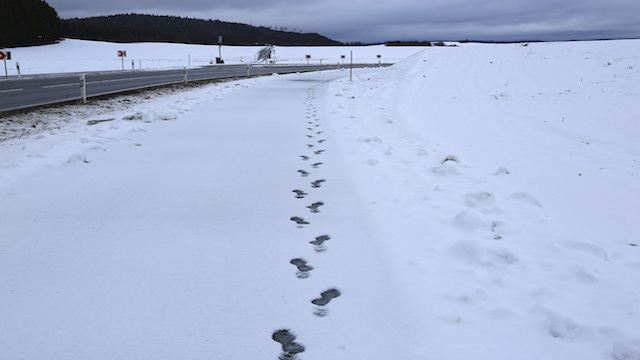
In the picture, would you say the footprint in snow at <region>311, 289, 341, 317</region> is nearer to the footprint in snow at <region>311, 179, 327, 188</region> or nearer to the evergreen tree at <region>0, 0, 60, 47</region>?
the footprint in snow at <region>311, 179, 327, 188</region>

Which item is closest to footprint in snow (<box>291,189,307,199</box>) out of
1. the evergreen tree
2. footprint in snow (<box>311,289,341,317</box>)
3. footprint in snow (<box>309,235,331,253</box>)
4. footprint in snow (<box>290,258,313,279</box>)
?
footprint in snow (<box>309,235,331,253</box>)

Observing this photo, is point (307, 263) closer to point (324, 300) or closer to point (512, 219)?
point (324, 300)

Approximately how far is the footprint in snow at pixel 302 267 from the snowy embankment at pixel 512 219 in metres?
0.60

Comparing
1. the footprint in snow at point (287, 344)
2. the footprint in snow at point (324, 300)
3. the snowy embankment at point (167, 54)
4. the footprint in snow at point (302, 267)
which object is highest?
the snowy embankment at point (167, 54)

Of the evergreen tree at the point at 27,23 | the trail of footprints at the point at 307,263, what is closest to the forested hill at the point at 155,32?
the evergreen tree at the point at 27,23

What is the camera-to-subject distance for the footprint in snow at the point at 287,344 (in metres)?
1.91

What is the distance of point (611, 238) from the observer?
321cm

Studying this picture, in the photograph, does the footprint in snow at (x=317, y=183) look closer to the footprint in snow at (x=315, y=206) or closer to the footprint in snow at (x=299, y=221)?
the footprint in snow at (x=315, y=206)

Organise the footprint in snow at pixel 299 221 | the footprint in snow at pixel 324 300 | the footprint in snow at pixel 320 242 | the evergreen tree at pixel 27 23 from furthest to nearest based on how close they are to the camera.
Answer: the evergreen tree at pixel 27 23
the footprint in snow at pixel 299 221
the footprint in snow at pixel 320 242
the footprint in snow at pixel 324 300

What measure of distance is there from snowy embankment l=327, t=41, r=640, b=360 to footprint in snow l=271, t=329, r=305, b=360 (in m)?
0.57

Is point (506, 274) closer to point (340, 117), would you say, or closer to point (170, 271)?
point (170, 271)

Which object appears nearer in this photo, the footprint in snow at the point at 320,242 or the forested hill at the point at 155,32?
the footprint in snow at the point at 320,242

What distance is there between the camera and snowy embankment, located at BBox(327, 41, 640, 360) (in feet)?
6.88

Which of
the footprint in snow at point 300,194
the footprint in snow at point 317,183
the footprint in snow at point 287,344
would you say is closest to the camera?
the footprint in snow at point 287,344
